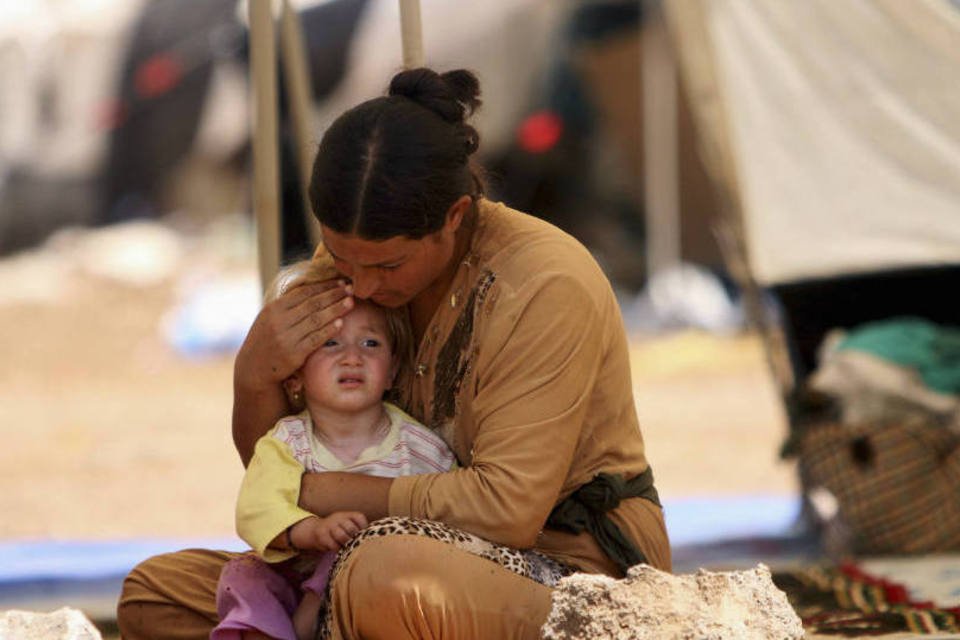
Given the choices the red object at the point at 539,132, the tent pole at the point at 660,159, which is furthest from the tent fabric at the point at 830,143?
the tent pole at the point at 660,159

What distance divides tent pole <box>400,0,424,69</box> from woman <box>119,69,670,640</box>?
536mm

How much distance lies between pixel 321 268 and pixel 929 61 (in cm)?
271

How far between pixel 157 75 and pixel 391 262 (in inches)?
367

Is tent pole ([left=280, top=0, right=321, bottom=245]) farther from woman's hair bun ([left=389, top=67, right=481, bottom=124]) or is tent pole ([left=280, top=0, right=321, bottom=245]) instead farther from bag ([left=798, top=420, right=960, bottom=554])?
bag ([left=798, top=420, right=960, bottom=554])

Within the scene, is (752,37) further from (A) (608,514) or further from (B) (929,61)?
(A) (608,514)

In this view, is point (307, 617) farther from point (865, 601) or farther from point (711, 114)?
point (711, 114)

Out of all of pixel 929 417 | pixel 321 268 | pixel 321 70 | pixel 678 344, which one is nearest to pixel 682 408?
pixel 678 344

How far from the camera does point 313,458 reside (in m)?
3.09

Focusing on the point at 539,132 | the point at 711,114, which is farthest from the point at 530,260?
the point at 539,132

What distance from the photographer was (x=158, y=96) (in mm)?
11828

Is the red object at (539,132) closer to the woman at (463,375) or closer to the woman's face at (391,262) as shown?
the woman at (463,375)

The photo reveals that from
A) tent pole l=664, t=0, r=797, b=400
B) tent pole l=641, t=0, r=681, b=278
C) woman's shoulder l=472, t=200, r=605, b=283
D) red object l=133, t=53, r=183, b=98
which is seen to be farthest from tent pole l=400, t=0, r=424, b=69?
red object l=133, t=53, r=183, b=98

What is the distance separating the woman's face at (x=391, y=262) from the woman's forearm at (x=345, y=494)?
0.33 metres

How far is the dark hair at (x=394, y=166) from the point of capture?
2885mm
